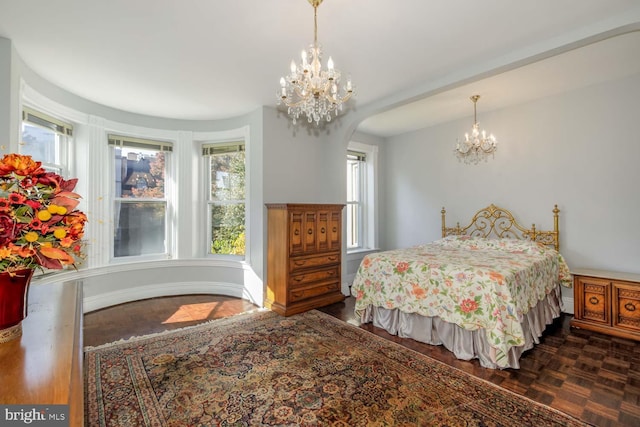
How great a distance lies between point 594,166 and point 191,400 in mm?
4630

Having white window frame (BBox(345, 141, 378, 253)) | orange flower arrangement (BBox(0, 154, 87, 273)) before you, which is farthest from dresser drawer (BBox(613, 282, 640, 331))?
orange flower arrangement (BBox(0, 154, 87, 273))

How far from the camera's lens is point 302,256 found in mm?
3861

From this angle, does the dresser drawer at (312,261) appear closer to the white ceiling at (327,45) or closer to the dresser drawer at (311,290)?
the dresser drawer at (311,290)

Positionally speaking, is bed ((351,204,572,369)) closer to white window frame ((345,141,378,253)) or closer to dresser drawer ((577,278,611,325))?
dresser drawer ((577,278,611,325))

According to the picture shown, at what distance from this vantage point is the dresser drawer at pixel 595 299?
3.11 metres

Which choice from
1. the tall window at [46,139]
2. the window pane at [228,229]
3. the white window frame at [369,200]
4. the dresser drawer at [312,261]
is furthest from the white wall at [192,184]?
the white window frame at [369,200]

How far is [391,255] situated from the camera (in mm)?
3477

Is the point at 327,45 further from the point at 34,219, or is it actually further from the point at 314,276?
the point at 314,276

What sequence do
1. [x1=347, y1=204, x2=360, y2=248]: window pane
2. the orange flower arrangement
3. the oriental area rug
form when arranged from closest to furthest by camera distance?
the orange flower arrangement → the oriental area rug → [x1=347, y1=204, x2=360, y2=248]: window pane

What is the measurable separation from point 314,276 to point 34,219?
10.5 ft

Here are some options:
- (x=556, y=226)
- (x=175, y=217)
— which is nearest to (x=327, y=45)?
(x=175, y=217)

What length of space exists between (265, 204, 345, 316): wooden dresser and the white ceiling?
1477 millimetres

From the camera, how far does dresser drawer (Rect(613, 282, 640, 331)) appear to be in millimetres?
2957

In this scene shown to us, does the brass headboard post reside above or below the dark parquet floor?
above
